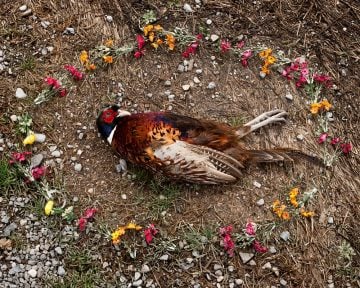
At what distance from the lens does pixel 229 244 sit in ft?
13.6

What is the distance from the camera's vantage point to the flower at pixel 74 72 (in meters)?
4.43

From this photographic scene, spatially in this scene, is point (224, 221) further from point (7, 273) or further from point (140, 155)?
point (7, 273)

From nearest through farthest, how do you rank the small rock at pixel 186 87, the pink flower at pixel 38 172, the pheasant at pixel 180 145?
the pheasant at pixel 180 145 < the pink flower at pixel 38 172 < the small rock at pixel 186 87

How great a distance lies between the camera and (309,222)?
14.2 feet

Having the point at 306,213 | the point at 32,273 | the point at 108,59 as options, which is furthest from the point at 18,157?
the point at 306,213

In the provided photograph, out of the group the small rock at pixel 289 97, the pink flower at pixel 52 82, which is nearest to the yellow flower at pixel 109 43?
the pink flower at pixel 52 82

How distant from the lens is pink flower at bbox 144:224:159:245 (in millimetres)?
4145

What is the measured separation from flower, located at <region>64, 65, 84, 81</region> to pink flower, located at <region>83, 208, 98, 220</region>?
104cm

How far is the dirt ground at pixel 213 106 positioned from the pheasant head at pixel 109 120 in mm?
236

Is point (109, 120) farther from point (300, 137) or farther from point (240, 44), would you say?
point (300, 137)

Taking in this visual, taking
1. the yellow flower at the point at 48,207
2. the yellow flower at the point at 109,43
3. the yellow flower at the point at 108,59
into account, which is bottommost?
the yellow flower at the point at 48,207

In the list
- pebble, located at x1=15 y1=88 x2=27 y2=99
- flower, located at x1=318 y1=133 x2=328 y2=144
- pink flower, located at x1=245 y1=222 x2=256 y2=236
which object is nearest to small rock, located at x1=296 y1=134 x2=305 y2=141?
flower, located at x1=318 y1=133 x2=328 y2=144

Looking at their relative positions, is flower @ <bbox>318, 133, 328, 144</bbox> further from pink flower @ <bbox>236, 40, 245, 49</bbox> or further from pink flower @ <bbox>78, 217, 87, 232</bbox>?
pink flower @ <bbox>78, 217, 87, 232</bbox>

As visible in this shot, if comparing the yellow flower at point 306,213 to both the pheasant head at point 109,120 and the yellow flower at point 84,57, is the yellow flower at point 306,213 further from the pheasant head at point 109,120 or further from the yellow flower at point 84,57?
the yellow flower at point 84,57
